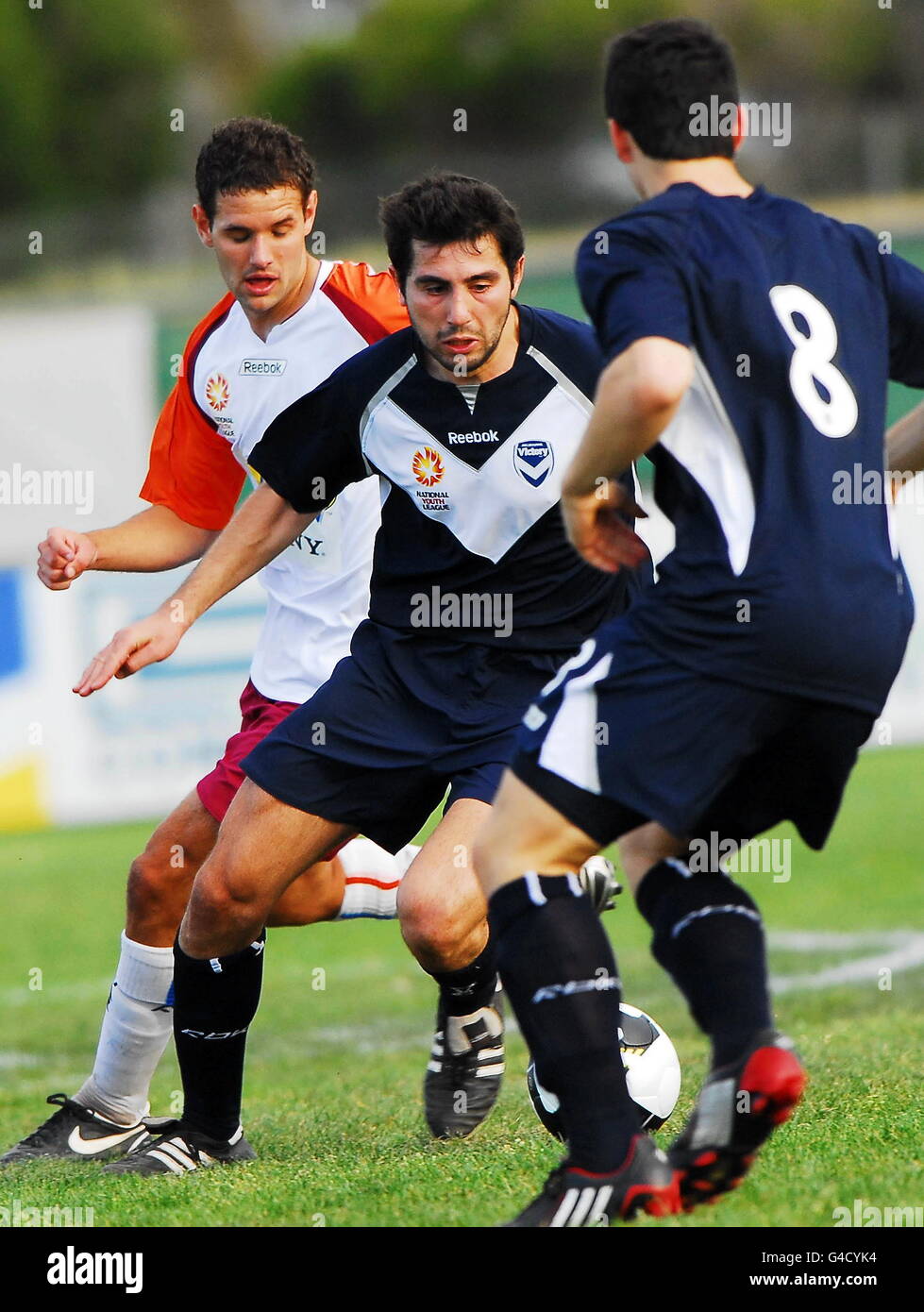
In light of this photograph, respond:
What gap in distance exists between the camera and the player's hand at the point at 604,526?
10.8 feet

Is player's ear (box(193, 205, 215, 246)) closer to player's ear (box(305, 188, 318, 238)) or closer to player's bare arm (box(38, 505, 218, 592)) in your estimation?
player's ear (box(305, 188, 318, 238))

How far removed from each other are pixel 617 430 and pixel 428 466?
1369mm

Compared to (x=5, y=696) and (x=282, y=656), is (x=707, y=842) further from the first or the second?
(x=5, y=696)

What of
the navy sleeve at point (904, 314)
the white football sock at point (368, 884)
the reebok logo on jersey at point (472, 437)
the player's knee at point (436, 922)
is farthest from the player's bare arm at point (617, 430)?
the white football sock at point (368, 884)

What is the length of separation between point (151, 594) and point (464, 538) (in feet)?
25.2

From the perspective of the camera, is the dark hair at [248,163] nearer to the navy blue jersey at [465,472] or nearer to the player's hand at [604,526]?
the navy blue jersey at [465,472]

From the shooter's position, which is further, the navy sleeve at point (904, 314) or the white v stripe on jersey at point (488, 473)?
the white v stripe on jersey at point (488, 473)

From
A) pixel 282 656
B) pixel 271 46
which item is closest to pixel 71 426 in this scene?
pixel 282 656

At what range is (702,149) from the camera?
3.22 metres

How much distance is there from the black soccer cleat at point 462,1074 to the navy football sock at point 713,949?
1542mm

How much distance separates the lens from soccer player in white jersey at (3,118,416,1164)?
16.2ft

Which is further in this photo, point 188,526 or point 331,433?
point 188,526

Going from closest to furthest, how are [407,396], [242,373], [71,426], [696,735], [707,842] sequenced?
[696,735], [707,842], [407,396], [242,373], [71,426]

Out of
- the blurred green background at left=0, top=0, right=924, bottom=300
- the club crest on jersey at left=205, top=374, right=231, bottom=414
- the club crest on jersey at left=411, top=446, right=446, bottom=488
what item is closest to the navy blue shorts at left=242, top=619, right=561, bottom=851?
the club crest on jersey at left=411, top=446, right=446, bottom=488
